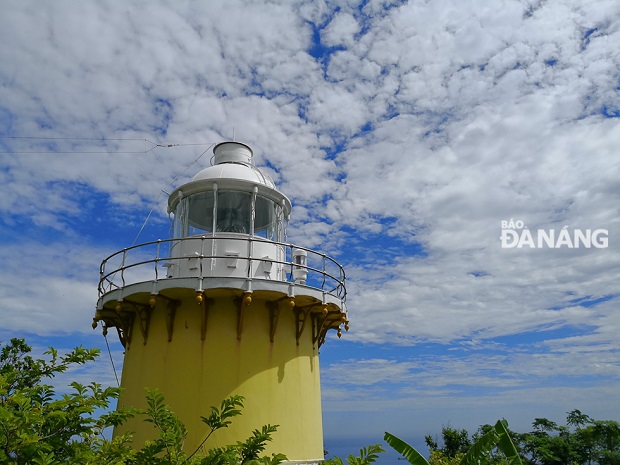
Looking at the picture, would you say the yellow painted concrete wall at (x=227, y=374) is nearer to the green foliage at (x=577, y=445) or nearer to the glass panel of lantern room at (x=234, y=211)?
the glass panel of lantern room at (x=234, y=211)

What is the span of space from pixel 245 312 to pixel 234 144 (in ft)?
19.7

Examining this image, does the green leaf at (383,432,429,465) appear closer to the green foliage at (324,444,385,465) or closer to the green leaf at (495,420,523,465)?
the green leaf at (495,420,523,465)

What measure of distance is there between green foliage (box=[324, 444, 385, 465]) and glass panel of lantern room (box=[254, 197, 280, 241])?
10218 mm

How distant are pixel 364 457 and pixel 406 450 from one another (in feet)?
14.9

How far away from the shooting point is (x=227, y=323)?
13641 millimetres

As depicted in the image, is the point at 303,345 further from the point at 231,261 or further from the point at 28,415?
the point at 28,415

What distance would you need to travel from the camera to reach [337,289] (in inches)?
596

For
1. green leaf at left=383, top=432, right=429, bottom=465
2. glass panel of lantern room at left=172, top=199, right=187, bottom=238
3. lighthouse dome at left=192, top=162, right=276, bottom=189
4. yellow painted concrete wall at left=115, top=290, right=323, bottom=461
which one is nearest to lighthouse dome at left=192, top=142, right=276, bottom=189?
lighthouse dome at left=192, top=162, right=276, bottom=189

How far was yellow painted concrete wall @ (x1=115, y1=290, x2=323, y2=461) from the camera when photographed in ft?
42.7

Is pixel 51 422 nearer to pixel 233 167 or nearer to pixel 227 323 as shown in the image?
pixel 227 323

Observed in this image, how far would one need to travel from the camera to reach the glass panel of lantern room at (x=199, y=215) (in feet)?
51.7

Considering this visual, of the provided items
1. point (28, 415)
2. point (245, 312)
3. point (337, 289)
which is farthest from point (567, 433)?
point (28, 415)

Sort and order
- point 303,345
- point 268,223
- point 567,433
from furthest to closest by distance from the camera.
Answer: point 567,433 → point 268,223 → point 303,345

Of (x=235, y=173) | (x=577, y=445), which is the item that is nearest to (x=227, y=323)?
(x=235, y=173)
